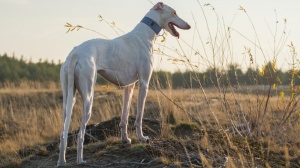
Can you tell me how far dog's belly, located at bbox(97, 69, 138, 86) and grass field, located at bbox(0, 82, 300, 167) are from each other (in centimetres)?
84

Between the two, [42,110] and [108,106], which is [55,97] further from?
[108,106]

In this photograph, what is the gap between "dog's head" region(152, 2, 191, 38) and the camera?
8.59m

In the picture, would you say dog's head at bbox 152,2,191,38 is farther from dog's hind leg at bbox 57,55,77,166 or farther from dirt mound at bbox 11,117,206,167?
dog's hind leg at bbox 57,55,77,166

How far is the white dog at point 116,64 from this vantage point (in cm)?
708

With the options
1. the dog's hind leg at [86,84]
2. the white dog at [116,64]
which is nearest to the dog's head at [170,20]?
the white dog at [116,64]

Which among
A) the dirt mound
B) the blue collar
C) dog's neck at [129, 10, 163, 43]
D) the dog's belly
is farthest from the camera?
the blue collar

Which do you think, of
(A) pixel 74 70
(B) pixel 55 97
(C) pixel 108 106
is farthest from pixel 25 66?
(A) pixel 74 70

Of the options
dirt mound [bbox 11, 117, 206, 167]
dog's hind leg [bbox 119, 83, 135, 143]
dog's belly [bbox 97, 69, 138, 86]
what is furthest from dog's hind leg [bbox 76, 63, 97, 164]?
dog's hind leg [bbox 119, 83, 135, 143]

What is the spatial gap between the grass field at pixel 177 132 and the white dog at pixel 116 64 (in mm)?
589

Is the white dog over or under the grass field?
over

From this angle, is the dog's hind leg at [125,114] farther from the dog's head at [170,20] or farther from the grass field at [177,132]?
the dog's head at [170,20]

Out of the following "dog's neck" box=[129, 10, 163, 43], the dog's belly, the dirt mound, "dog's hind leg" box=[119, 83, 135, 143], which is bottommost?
the dirt mound

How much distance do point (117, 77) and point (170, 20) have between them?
1362mm

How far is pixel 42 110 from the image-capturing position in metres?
16.3
